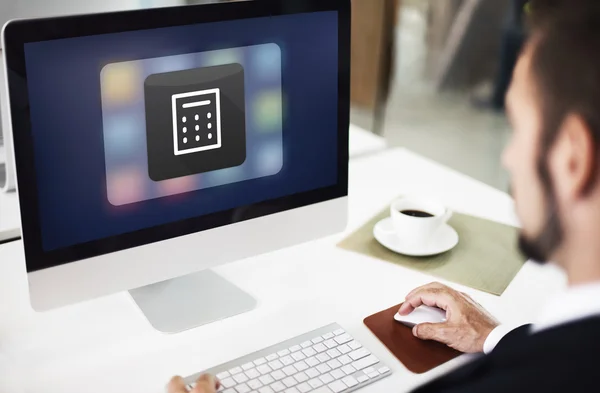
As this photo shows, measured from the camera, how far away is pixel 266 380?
1.08 meters

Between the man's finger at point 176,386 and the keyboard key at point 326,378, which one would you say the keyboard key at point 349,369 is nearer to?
the keyboard key at point 326,378

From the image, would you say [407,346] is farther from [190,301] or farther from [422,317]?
[190,301]

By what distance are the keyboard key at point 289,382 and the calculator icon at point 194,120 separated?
36 centimetres

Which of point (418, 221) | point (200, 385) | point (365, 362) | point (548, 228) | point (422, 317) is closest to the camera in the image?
point (548, 228)

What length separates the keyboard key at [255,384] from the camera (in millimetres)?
1066

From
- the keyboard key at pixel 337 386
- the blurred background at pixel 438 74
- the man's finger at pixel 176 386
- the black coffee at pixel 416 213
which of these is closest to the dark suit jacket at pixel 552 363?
the keyboard key at pixel 337 386

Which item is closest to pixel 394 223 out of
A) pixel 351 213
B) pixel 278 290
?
pixel 351 213

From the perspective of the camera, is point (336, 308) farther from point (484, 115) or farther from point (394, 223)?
point (484, 115)

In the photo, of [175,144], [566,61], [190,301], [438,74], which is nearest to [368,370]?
[190,301]

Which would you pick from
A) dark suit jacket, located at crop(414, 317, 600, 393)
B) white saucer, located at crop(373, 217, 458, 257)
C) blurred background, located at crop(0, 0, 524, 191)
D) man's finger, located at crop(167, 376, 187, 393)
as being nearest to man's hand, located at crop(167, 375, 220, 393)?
man's finger, located at crop(167, 376, 187, 393)

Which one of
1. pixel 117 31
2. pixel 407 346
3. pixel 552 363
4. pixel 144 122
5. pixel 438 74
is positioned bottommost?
pixel 438 74

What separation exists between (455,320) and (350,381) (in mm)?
221

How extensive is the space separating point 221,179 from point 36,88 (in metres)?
0.33

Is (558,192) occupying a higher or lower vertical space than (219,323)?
higher
